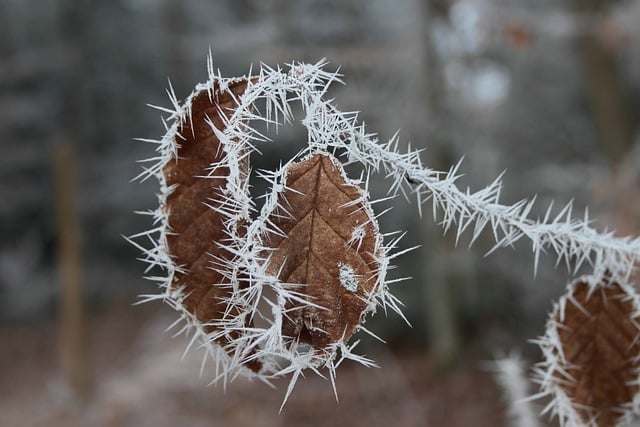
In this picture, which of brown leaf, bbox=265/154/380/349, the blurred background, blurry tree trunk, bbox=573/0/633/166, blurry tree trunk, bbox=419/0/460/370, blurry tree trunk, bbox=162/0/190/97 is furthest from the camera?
blurry tree trunk, bbox=162/0/190/97

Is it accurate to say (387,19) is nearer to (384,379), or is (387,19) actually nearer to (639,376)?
(384,379)

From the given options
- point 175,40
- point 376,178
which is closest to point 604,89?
point 376,178

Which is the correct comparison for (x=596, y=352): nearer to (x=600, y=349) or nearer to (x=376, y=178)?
(x=600, y=349)

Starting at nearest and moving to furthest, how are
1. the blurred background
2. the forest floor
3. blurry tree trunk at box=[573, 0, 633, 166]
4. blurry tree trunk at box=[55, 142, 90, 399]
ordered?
1. the blurred background
2. the forest floor
3. blurry tree trunk at box=[573, 0, 633, 166]
4. blurry tree trunk at box=[55, 142, 90, 399]

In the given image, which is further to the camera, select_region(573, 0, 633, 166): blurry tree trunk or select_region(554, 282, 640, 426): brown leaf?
select_region(573, 0, 633, 166): blurry tree trunk

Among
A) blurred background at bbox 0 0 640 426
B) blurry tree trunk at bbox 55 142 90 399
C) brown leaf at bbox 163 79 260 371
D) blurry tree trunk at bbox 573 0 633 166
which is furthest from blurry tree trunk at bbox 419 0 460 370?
brown leaf at bbox 163 79 260 371

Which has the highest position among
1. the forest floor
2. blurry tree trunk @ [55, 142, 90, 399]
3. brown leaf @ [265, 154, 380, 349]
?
brown leaf @ [265, 154, 380, 349]

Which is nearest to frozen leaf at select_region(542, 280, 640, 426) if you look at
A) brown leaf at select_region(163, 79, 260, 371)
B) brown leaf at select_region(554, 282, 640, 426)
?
brown leaf at select_region(554, 282, 640, 426)

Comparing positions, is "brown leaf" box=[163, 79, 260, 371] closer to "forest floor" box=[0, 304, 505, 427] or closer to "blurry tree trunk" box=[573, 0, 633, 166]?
"forest floor" box=[0, 304, 505, 427]

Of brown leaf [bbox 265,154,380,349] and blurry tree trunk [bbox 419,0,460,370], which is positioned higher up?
brown leaf [bbox 265,154,380,349]
